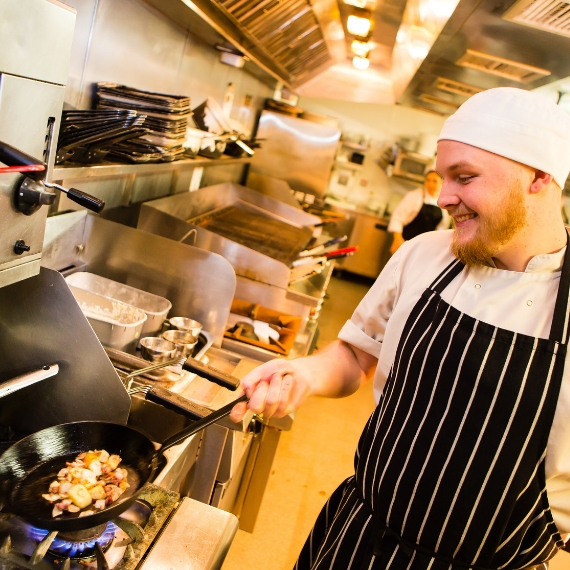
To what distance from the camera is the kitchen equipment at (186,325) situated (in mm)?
2250

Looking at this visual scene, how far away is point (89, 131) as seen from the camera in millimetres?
1684

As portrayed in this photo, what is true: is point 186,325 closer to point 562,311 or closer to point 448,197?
point 448,197

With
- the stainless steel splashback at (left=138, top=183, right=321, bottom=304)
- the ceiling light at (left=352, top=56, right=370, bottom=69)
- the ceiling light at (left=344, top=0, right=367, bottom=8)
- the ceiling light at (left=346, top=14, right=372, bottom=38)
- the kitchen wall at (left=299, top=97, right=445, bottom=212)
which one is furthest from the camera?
the kitchen wall at (left=299, top=97, right=445, bottom=212)

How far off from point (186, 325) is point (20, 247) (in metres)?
1.30

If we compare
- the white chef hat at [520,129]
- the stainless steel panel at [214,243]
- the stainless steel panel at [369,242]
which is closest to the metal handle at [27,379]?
the white chef hat at [520,129]

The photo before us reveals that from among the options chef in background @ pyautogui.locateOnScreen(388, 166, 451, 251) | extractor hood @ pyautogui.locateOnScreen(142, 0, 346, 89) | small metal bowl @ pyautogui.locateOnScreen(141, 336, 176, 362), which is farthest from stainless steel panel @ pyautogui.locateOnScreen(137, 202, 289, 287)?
chef in background @ pyautogui.locateOnScreen(388, 166, 451, 251)

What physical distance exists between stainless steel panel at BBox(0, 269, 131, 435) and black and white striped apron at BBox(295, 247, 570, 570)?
25.9 inches

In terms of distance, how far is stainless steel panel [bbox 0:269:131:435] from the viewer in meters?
1.31

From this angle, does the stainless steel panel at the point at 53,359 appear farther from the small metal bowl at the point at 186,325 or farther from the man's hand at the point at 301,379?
the small metal bowl at the point at 186,325

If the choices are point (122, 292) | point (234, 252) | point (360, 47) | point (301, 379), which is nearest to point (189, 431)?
point (301, 379)

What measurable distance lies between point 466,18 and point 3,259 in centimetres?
182

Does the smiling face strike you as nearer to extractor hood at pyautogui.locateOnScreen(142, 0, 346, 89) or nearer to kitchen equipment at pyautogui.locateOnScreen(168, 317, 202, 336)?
kitchen equipment at pyautogui.locateOnScreen(168, 317, 202, 336)

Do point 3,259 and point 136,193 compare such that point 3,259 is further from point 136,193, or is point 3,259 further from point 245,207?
point 245,207

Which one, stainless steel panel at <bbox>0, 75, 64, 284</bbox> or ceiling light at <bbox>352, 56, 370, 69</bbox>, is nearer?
stainless steel panel at <bbox>0, 75, 64, 284</bbox>
